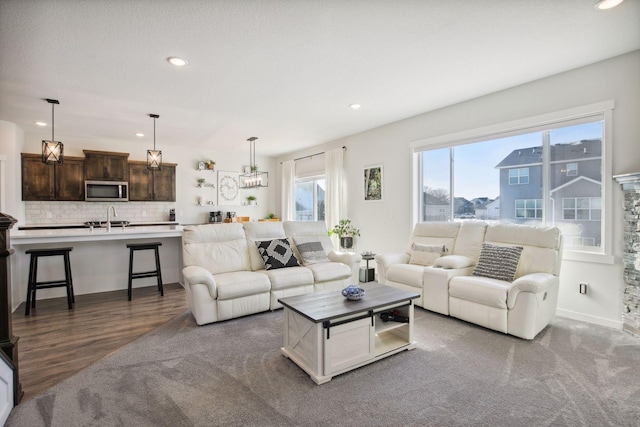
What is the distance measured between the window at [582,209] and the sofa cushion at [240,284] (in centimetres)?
353

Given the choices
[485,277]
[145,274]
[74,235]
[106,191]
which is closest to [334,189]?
[485,277]

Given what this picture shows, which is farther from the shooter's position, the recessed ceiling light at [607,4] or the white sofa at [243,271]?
the white sofa at [243,271]

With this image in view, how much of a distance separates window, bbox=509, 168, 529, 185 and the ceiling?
3.46ft

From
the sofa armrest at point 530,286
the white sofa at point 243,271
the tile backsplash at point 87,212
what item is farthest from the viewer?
the tile backsplash at point 87,212

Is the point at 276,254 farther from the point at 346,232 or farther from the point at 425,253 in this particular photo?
the point at 346,232

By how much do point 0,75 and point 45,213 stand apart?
144 inches

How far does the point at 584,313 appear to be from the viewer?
130 inches

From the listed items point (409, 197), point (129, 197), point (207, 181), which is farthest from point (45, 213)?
point (409, 197)

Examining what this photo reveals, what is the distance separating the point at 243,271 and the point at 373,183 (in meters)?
2.96

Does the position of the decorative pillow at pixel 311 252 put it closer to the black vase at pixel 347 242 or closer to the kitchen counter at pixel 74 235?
the black vase at pixel 347 242

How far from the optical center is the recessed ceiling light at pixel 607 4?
86.9 inches

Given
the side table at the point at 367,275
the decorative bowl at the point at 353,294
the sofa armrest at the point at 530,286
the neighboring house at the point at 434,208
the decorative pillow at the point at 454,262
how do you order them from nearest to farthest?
1. the decorative bowl at the point at 353,294
2. the sofa armrest at the point at 530,286
3. the decorative pillow at the point at 454,262
4. the neighboring house at the point at 434,208
5. the side table at the point at 367,275

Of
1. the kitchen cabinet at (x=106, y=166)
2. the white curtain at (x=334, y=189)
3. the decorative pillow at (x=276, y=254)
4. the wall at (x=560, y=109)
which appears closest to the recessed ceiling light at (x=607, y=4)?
the wall at (x=560, y=109)

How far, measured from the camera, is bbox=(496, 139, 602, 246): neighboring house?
3318mm
